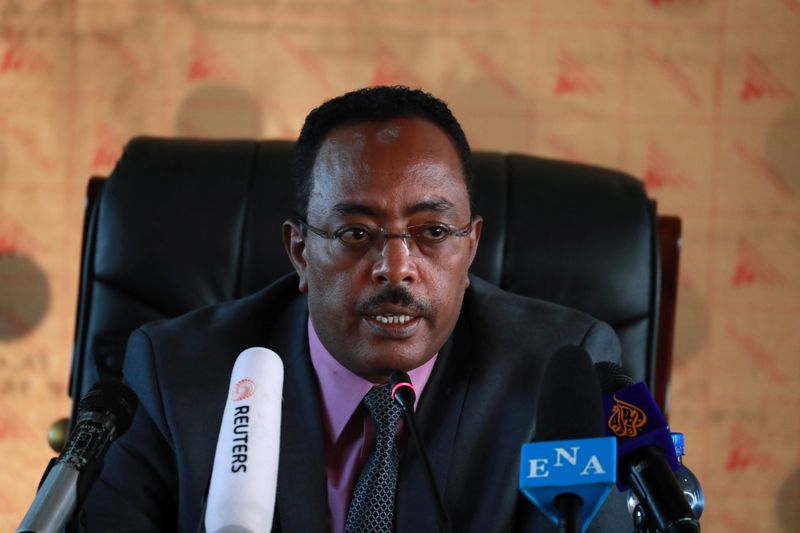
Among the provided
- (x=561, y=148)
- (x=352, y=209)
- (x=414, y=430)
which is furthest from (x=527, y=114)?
(x=414, y=430)

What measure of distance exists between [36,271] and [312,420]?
1477mm

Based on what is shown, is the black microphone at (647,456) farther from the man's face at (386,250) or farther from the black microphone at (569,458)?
the man's face at (386,250)

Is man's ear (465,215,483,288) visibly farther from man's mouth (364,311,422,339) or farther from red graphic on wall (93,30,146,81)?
red graphic on wall (93,30,146,81)

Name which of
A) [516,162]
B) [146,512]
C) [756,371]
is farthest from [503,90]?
[146,512]

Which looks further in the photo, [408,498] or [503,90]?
[503,90]

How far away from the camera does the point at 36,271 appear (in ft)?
9.07

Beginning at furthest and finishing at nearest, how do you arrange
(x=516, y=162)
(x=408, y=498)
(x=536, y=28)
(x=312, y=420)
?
Result: 1. (x=536, y=28)
2. (x=516, y=162)
3. (x=312, y=420)
4. (x=408, y=498)

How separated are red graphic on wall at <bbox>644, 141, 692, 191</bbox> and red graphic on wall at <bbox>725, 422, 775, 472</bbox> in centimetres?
69

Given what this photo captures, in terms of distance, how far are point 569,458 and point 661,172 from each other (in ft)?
6.54

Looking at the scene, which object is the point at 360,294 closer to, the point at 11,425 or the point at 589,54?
the point at 589,54

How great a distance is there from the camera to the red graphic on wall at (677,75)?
270 cm

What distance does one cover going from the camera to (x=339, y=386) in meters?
1.63

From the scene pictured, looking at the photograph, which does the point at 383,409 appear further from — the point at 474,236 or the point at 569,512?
the point at 569,512

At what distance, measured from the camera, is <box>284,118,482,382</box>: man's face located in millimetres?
1485
